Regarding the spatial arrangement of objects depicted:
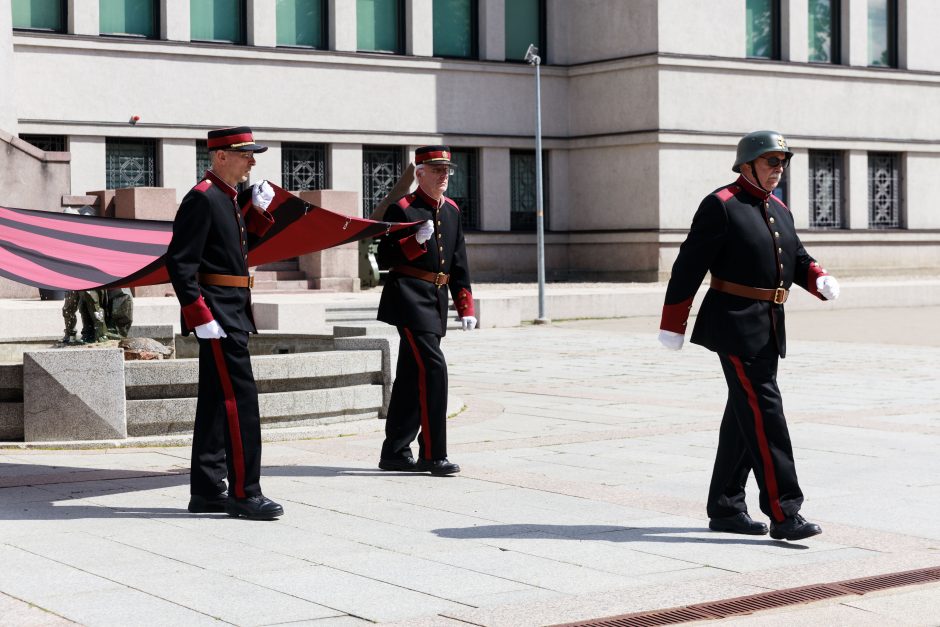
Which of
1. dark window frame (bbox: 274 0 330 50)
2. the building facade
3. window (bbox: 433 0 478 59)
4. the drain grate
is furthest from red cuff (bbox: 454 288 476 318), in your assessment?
window (bbox: 433 0 478 59)

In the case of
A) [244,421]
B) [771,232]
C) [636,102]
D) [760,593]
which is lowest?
[760,593]

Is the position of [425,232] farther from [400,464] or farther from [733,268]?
[733,268]

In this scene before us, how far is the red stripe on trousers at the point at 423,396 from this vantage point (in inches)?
383

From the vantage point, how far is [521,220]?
129ft

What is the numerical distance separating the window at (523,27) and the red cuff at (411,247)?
2981 centimetres

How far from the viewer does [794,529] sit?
7.41m

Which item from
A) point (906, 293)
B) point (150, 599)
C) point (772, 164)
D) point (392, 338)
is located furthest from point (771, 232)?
point (906, 293)

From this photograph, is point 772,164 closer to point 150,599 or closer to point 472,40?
point 150,599

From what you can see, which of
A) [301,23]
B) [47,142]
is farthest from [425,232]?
[301,23]

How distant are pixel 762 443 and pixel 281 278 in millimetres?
25785

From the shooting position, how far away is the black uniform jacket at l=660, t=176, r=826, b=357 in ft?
25.5

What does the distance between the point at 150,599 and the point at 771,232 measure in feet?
11.8

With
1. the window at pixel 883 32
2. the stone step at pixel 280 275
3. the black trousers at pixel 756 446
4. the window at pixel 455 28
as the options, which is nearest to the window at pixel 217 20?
the window at pixel 455 28

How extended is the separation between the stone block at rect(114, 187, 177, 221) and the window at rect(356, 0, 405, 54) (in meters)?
8.83
